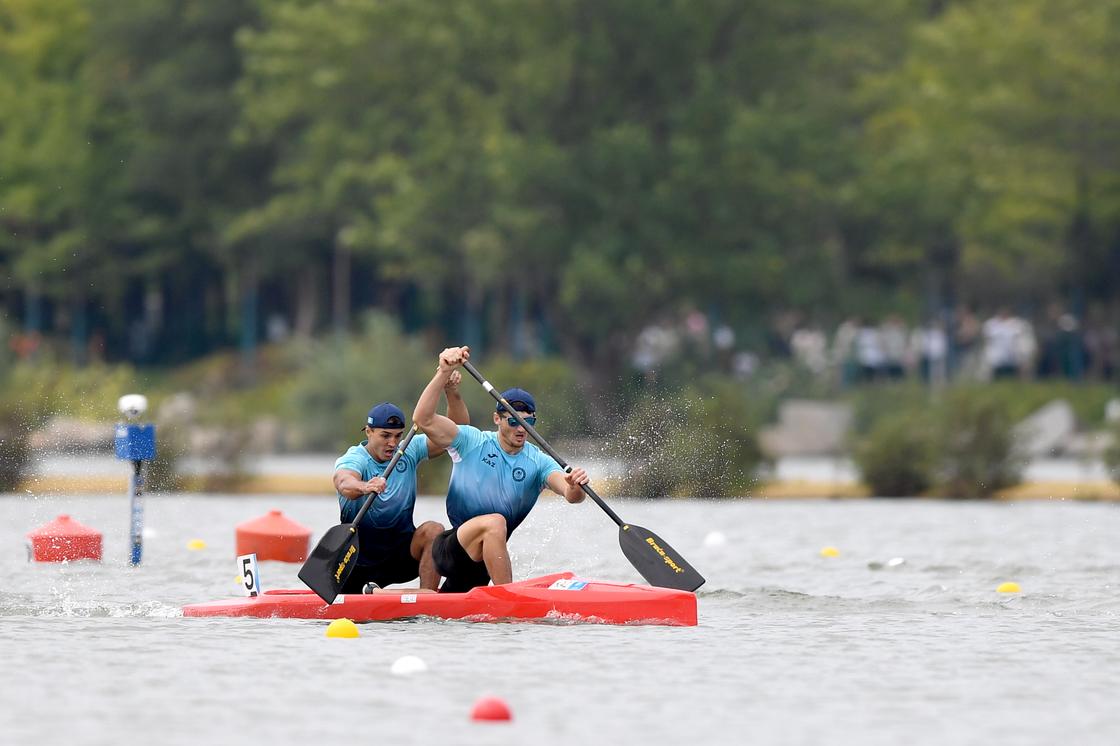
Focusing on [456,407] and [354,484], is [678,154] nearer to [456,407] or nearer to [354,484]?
[456,407]

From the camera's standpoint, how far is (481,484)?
1460 cm

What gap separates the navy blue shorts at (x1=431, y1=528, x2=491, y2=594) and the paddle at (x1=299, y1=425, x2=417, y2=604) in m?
0.61

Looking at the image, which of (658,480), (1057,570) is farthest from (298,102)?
(1057,570)

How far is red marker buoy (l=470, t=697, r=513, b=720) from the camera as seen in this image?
10148 millimetres

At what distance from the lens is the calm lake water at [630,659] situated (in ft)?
33.1

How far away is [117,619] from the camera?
1455cm

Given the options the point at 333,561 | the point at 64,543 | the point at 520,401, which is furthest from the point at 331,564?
the point at 64,543

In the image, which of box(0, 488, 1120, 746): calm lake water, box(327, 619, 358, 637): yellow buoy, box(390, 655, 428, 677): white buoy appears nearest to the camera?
box(0, 488, 1120, 746): calm lake water

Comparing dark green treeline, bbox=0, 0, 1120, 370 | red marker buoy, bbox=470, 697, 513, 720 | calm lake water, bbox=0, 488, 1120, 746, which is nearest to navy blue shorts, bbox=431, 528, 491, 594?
calm lake water, bbox=0, 488, 1120, 746

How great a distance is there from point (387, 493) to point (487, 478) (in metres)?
0.68

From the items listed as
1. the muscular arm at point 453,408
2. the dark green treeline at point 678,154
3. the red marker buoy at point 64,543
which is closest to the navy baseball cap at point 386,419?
the muscular arm at point 453,408

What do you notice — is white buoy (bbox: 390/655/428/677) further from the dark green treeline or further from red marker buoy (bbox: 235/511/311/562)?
the dark green treeline

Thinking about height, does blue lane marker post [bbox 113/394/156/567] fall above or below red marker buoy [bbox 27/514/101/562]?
above

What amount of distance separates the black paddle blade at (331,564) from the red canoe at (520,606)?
0.10 m
